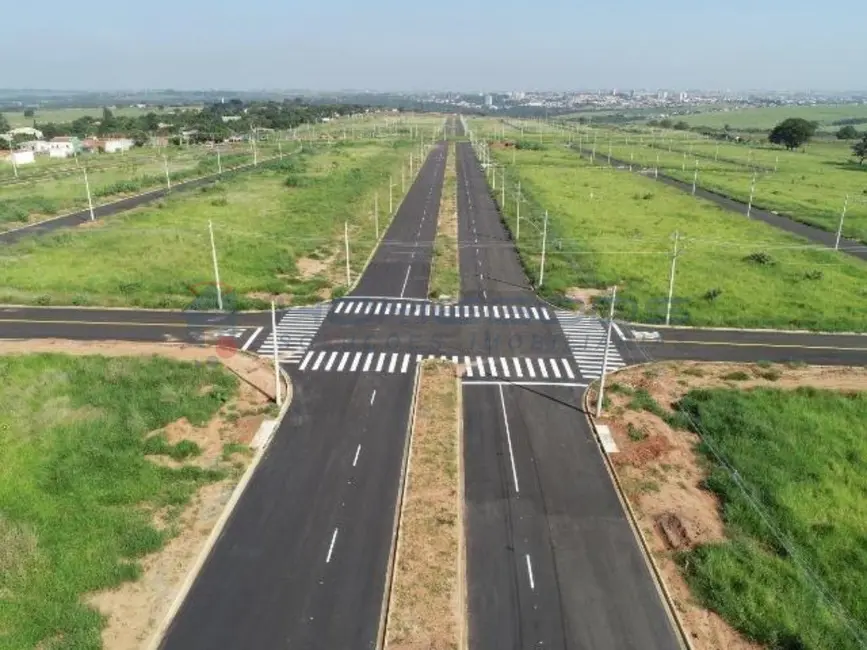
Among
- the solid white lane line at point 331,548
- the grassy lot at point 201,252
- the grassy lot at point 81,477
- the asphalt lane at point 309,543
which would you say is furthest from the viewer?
the grassy lot at point 201,252

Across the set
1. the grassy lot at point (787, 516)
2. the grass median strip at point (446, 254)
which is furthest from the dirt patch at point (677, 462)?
the grass median strip at point (446, 254)

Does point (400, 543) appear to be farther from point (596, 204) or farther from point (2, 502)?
point (596, 204)

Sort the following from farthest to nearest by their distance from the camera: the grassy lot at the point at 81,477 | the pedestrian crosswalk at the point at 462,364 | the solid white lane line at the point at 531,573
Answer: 1. the pedestrian crosswalk at the point at 462,364
2. the solid white lane line at the point at 531,573
3. the grassy lot at the point at 81,477

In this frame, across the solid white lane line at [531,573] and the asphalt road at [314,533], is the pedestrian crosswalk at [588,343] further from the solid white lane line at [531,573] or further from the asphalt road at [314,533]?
the solid white lane line at [531,573]

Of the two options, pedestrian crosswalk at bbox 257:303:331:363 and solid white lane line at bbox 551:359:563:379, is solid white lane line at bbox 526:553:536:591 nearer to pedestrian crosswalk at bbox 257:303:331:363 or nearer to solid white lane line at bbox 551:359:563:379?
solid white lane line at bbox 551:359:563:379

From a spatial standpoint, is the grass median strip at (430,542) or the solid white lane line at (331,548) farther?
the solid white lane line at (331,548)

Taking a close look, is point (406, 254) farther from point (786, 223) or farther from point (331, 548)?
point (786, 223)
